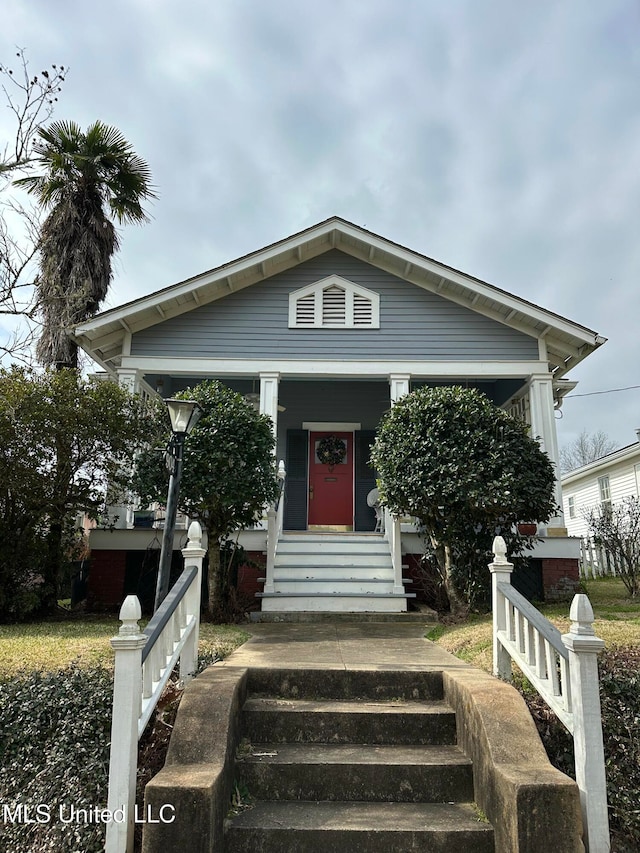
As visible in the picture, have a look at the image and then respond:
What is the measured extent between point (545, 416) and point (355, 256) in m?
4.52

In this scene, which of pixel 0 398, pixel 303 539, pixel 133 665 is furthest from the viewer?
pixel 303 539

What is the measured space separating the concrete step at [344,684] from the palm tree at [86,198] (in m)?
9.14

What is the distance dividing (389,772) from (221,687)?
1.18m

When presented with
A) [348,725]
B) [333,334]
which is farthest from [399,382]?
[348,725]

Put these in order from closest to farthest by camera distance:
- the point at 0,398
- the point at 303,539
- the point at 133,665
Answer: the point at 133,665
the point at 0,398
the point at 303,539

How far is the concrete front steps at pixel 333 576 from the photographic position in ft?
25.8

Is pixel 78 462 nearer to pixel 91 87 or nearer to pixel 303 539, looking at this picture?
pixel 303 539

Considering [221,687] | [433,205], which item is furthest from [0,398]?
[433,205]

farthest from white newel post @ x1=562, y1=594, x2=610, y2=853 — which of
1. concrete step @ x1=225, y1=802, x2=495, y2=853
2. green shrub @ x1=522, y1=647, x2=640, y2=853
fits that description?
concrete step @ x1=225, y1=802, x2=495, y2=853

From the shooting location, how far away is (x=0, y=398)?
711 cm

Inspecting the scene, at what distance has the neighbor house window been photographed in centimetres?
1927

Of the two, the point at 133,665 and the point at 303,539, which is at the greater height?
the point at 303,539

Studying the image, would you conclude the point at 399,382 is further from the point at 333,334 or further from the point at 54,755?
the point at 54,755

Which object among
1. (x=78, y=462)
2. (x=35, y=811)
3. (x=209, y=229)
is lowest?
(x=35, y=811)
